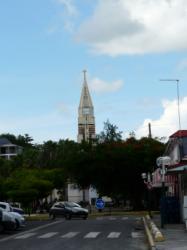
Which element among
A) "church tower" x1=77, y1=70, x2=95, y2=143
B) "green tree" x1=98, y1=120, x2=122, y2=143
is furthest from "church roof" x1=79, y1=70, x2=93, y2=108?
"green tree" x1=98, y1=120, x2=122, y2=143

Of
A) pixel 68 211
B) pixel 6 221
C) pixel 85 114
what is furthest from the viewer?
pixel 85 114

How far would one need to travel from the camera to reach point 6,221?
3503cm

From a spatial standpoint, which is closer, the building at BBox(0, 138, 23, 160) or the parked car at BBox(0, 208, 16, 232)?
the parked car at BBox(0, 208, 16, 232)

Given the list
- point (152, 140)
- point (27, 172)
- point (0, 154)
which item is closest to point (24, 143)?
point (0, 154)

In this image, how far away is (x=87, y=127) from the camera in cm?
16162

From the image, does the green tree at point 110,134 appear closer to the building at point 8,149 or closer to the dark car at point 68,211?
the dark car at point 68,211

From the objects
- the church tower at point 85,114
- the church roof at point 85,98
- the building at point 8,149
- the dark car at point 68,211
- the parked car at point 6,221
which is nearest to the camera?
the parked car at point 6,221

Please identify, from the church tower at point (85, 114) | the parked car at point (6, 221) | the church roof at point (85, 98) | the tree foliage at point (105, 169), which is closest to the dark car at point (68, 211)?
the tree foliage at point (105, 169)

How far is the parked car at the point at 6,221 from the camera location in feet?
114

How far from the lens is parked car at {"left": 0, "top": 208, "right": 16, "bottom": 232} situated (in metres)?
34.7

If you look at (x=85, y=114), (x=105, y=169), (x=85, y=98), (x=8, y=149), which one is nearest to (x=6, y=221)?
(x=105, y=169)

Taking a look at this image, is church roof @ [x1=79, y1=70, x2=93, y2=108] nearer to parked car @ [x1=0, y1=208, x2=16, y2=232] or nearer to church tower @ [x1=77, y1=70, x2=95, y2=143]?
church tower @ [x1=77, y1=70, x2=95, y2=143]

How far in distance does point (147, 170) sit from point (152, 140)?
16.5ft

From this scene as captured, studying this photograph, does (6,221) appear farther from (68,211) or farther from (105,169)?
(105,169)
